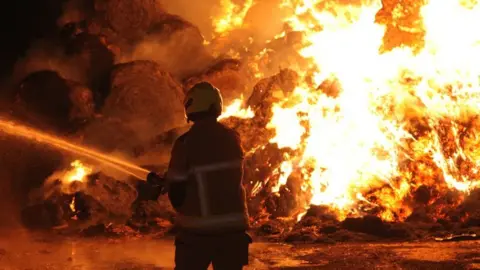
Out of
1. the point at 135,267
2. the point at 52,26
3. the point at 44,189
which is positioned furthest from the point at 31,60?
the point at 135,267

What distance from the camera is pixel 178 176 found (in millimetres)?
3332

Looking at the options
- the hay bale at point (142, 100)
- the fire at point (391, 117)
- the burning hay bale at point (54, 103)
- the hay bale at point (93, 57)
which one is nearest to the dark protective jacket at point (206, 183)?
the fire at point (391, 117)

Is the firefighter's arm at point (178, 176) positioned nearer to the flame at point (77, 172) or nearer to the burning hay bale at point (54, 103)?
the flame at point (77, 172)

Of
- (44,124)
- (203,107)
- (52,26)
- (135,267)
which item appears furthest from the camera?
(52,26)

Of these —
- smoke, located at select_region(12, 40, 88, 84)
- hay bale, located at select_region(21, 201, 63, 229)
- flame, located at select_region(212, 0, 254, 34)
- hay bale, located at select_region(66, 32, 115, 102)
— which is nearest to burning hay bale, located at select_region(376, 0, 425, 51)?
flame, located at select_region(212, 0, 254, 34)

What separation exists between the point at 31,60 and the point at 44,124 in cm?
249

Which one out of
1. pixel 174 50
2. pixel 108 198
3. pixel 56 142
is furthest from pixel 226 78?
pixel 108 198

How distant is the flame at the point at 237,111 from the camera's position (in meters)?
12.5

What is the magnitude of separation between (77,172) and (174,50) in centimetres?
478

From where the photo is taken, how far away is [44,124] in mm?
13023

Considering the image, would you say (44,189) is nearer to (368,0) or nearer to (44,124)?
(44,124)

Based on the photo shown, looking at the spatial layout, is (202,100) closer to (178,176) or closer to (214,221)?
(178,176)

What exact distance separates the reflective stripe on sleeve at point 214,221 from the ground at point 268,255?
10.8 feet

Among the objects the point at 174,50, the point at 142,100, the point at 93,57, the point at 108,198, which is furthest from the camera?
the point at 174,50
